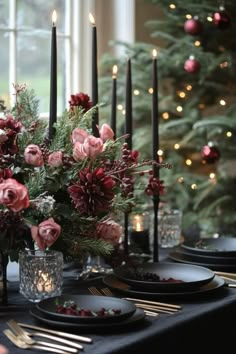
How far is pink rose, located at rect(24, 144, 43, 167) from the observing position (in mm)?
1452

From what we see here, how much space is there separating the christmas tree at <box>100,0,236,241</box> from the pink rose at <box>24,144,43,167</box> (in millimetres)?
1559

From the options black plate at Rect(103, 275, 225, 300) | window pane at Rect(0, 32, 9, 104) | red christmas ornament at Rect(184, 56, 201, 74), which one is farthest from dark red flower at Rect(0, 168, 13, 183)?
red christmas ornament at Rect(184, 56, 201, 74)

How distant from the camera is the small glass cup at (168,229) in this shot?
2.21 meters

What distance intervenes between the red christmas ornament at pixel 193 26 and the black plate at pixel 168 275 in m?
1.47

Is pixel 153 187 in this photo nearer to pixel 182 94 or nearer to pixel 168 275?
pixel 168 275

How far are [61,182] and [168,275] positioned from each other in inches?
14.5

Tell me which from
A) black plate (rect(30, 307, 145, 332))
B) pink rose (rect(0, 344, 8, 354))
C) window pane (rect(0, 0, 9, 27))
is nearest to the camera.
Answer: pink rose (rect(0, 344, 8, 354))

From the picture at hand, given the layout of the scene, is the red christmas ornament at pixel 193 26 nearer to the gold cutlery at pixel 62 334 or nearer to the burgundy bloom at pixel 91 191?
the burgundy bloom at pixel 91 191

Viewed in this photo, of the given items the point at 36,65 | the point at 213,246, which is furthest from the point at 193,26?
the point at 213,246

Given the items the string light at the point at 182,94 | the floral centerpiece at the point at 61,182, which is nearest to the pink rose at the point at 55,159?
the floral centerpiece at the point at 61,182

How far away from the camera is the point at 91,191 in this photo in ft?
4.63

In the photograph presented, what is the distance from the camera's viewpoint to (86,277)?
173 cm

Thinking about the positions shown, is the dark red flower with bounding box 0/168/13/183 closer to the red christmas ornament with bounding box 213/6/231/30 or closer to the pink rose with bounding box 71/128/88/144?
the pink rose with bounding box 71/128/88/144

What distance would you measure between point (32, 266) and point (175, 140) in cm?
180
